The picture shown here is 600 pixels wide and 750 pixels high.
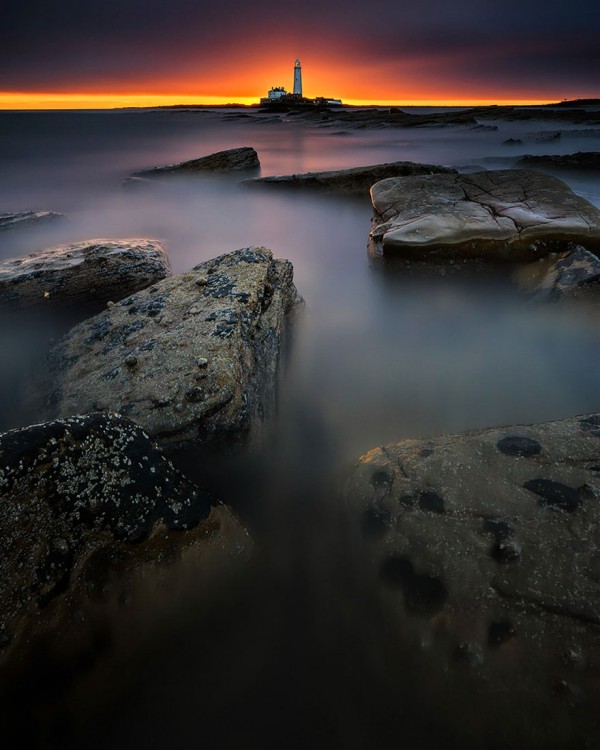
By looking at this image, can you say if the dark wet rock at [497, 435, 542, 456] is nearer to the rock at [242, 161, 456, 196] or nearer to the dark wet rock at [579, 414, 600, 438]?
the dark wet rock at [579, 414, 600, 438]

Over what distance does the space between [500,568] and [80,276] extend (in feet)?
13.3

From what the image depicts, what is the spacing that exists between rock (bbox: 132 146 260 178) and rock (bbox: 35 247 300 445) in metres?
9.85

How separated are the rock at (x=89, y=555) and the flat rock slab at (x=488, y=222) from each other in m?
4.20

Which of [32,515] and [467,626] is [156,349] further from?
[467,626]

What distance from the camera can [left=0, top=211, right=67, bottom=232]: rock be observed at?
6.81 m

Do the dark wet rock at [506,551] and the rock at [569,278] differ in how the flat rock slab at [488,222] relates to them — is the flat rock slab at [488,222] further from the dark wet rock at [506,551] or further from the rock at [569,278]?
the dark wet rock at [506,551]

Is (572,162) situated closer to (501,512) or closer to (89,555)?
(501,512)

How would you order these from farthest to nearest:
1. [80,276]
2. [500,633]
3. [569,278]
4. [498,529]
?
[569,278] → [80,276] → [498,529] → [500,633]

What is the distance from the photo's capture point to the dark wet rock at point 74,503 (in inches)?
55.1

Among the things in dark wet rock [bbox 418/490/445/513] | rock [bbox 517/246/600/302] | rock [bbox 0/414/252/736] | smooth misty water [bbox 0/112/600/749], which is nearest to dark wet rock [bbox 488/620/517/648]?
smooth misty water [bbox 0/112/600/749]

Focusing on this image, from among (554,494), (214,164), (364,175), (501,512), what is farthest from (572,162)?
(501,512)

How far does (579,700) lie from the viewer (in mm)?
1338

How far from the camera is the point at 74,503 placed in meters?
1.53

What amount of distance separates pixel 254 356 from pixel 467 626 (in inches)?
74.2
